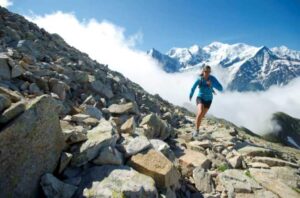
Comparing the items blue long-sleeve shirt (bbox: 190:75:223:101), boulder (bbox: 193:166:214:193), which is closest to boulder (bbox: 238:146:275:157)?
blue long-sleeve shirt (bbox: 190:75:223:101)

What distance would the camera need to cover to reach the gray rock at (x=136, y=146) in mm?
9273

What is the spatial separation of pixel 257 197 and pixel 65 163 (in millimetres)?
6371

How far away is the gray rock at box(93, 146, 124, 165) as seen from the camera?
8352mm

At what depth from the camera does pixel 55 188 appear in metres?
7.18

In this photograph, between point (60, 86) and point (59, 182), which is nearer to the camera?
point (59, 182)

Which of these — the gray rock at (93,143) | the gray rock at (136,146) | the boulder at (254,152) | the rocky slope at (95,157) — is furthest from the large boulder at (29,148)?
the boulder at (254,152)

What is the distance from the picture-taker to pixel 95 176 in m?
7.93

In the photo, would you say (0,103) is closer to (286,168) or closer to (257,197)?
(257,197)

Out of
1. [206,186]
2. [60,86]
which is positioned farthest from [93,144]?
[60,86]

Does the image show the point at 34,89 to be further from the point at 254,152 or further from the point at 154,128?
the point at 254,152

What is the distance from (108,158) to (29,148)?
6.46 ft

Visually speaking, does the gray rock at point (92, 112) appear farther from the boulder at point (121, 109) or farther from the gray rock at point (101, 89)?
the gray rock at point (101, 89)

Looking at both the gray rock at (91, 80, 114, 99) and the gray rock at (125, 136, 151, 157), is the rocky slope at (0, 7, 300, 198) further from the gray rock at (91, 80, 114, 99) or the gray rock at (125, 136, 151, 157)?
the gray rock at (91, 80, 114, 99)

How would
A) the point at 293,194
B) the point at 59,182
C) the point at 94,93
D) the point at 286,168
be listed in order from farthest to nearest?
the point at 94,93 → the point at 286,168 → the point at 293,194 → the point at 59,182
